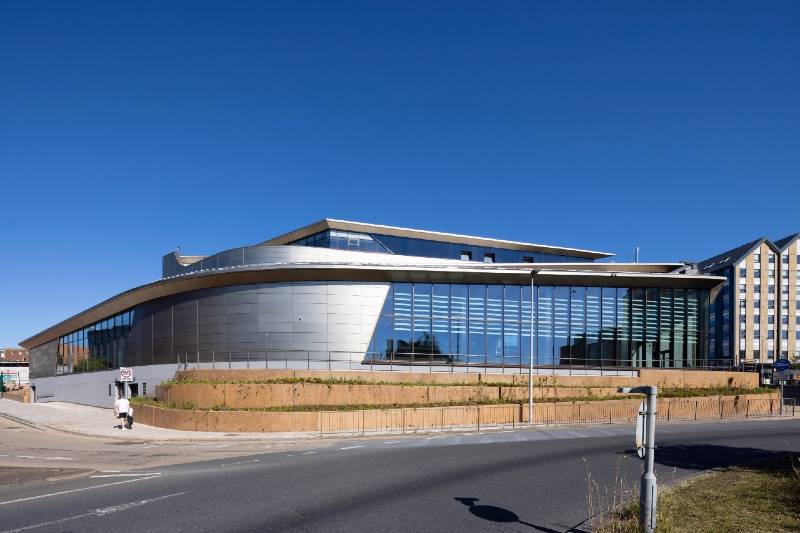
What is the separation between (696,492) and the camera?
12.3m

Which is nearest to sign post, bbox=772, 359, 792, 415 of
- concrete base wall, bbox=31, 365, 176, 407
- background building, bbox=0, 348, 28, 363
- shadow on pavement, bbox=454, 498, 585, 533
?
shadow on pavement, bbox=454, 498, 585, 533

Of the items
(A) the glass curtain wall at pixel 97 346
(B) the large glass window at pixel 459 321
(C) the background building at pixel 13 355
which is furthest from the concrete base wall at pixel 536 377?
(C) the background building at pixel 13 355

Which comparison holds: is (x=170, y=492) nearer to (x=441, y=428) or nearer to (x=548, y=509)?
(x=548, y=509)

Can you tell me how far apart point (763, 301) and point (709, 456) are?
10900 centimetres

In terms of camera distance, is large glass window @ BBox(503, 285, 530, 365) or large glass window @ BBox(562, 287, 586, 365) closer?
large glass window @ BBox(503, 285, 530, 365)

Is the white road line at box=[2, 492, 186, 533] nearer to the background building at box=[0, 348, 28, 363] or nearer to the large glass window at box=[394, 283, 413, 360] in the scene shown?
the large glass window at box=[394, 283, 413, 360]

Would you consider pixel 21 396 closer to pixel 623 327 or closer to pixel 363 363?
pixel 363 363

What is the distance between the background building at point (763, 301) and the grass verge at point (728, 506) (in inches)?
4082

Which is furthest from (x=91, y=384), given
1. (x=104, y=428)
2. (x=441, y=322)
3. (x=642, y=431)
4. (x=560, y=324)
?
(x=642, y=431)

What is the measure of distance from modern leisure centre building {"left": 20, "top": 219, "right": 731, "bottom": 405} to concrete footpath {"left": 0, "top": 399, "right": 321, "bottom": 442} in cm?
544

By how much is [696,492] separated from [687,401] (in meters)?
24.3

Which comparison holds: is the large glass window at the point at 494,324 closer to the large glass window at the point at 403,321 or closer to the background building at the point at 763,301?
the large glass window at the point at 403,321

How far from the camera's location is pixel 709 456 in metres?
18.4

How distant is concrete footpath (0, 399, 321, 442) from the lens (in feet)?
86.1
